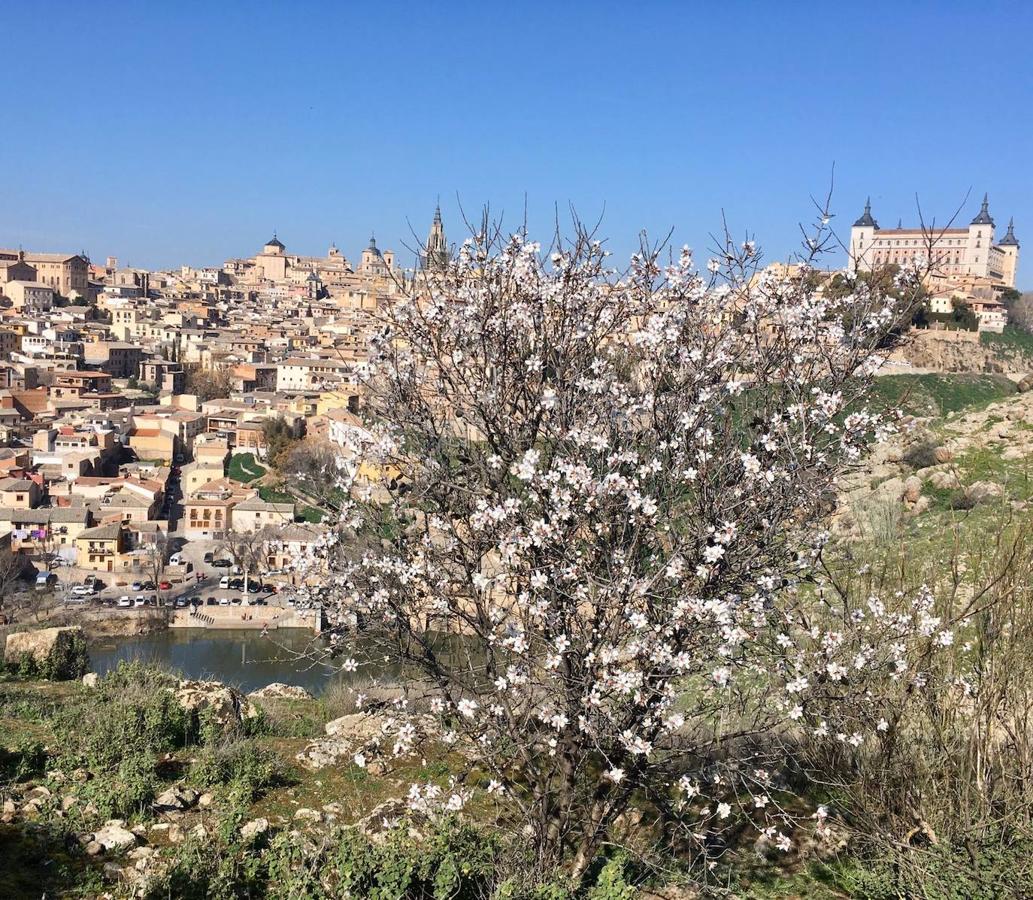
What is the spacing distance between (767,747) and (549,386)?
2968 millimetres

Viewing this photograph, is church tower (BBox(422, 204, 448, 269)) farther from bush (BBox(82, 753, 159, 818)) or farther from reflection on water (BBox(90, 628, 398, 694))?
reflection on water (BBox(90, 628, 398, 694))

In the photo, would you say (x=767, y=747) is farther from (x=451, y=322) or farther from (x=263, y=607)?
(x=263, y=607)

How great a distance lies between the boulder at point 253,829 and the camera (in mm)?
4613

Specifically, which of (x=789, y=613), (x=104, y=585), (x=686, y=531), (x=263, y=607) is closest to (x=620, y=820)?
(x=789, y=613)

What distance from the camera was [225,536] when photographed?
3712 centimetres

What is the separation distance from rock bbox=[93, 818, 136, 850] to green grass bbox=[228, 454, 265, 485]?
40807 millimetres

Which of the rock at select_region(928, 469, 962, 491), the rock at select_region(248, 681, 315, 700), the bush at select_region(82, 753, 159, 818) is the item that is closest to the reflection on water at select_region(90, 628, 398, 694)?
the rock at select_region(248, 681, 315, 700)

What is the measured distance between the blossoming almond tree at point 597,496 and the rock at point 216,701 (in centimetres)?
269

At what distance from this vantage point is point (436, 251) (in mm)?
5184

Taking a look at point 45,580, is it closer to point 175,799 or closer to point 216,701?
point 216,701

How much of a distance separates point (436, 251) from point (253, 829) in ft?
10.6

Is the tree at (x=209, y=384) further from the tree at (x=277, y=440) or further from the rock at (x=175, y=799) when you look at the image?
the rock at (x=175, y=799)

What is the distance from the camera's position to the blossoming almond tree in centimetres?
400

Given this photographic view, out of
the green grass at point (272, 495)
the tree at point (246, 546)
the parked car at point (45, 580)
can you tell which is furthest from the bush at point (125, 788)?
the green grass at point (272, 495)
